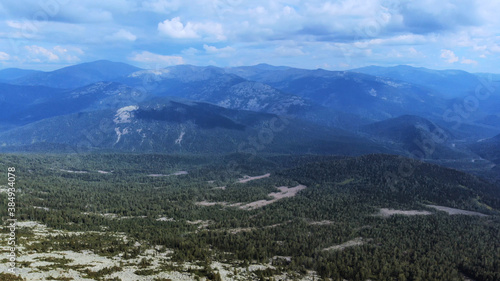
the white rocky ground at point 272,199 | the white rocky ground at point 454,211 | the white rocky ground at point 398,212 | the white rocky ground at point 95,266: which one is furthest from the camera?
the white rocky ground at point 272,199

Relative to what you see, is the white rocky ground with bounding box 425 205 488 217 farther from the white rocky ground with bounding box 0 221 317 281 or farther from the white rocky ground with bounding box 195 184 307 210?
the white rocky ground with bounding box 0 221 317 281

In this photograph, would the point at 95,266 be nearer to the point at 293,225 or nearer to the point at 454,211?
the point at 293,225

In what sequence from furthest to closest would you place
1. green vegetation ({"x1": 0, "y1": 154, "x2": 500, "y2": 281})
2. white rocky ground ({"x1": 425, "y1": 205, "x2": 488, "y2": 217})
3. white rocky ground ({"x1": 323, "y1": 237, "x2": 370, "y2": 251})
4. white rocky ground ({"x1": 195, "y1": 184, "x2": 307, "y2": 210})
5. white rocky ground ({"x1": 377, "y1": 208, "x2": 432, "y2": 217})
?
1. white rocky ground ({"x1": 195, "y1": 184, "x2": 307, "y2": 210})
2. white rocky ground ({"x1": 425, "y1": 205, "x2": 488, "y2": 217})
3. white rocky ground ({"x1": 377, "y1": 208, "x2": 432, "y2": 217})
4. white rocky ground ({"x1": 323, "y1": 237, "x2": 370, "y2": 251})
5. green vegetation ({"x1": 0, "y1": 154, "x2": 500, "y2": 281})

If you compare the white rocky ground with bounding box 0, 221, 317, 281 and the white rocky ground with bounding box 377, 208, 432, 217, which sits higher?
the white rocky ground with bounding box 0, 221, 317, 281

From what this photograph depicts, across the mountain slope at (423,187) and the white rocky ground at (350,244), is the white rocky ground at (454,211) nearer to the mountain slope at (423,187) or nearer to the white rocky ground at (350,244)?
the mountain slope at (423,187)

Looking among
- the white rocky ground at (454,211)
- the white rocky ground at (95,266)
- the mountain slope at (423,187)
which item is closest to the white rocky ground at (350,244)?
the white rocky ground at (95,266)

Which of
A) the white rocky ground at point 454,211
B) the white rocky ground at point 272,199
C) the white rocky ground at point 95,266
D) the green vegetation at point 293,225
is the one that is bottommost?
the white rocky ground at point 454,211

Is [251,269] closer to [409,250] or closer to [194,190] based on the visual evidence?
[409,250]

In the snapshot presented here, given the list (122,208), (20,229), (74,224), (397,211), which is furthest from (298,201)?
(20,229)

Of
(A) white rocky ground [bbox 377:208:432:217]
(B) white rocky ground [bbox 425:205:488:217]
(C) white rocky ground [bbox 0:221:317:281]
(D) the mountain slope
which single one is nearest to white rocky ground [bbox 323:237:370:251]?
(C) white rocky ground [bbox 0:221:317:281]

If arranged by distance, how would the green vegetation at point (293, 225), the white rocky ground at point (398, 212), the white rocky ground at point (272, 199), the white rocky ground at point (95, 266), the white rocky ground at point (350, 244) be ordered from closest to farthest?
the white rocky ground at point (95, 266) < the green vegetation at point (293, 225) < the white rocky ground at point (350, 244) < the white rocky ground at point (398, 212) < the white rocky ground at point (272, 199)
